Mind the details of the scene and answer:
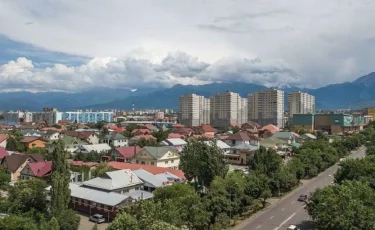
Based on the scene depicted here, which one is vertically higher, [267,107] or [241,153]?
[267,107]

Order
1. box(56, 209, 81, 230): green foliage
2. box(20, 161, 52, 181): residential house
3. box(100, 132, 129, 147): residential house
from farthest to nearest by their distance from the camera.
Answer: box(100, 132, 129, 147): residential house, box(20, 161, 52, 181): residential house, box(56, 209, 81, 230): green foliage

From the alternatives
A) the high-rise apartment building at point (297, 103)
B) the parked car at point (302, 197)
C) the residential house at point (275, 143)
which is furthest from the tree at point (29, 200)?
the high-rise apartment building at point (297, 103)

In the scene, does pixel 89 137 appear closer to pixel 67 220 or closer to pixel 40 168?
A: pixel 40 168

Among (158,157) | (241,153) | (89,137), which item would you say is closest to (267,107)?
(89,137)

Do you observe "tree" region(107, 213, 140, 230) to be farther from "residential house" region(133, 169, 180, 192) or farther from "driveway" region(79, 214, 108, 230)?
"residential house" region(133, 169, 180, 192)

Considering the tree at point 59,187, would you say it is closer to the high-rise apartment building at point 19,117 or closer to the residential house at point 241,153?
the residential house at point 241,153

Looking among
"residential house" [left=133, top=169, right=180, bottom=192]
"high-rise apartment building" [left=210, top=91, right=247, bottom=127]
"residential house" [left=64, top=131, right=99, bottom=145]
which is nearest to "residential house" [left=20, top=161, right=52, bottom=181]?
"residential house" [left=133, top=169, right=180, bottom=192]
